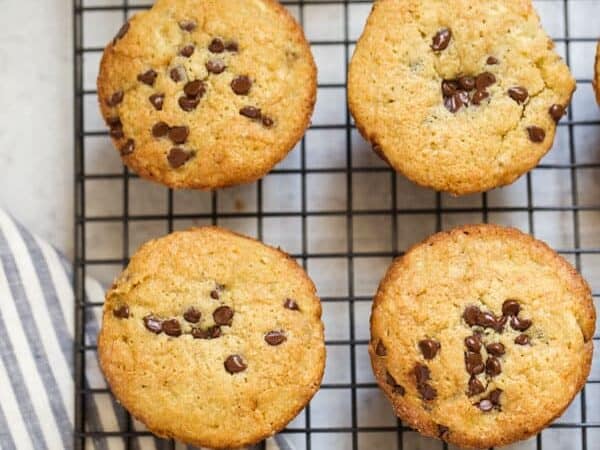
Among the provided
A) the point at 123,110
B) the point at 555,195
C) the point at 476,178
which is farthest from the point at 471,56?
the point at 123,110

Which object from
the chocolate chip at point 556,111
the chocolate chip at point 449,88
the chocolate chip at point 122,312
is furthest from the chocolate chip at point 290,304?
the chocolate chip at point 556,111

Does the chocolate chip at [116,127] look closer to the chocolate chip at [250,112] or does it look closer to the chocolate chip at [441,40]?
the chocolate chip at [250,112]

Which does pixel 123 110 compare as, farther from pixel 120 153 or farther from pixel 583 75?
pixel 583 75

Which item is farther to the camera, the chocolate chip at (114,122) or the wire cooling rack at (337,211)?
the wire cooling rack at (337,211)

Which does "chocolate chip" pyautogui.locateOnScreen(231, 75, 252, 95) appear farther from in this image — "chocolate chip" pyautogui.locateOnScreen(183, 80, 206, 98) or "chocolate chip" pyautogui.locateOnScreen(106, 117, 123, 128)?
"chocolate chip" pyautogui.locateOnScreen(106, 117, 123, 128)

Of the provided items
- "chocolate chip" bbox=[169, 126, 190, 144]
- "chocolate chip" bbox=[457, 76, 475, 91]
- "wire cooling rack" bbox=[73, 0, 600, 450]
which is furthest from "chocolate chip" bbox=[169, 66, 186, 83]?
"chocolate chip" bbox=[457, 76, 475, 91]

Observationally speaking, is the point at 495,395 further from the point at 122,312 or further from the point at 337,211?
the point at 122,312

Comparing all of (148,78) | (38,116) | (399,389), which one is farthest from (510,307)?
(38,116)
